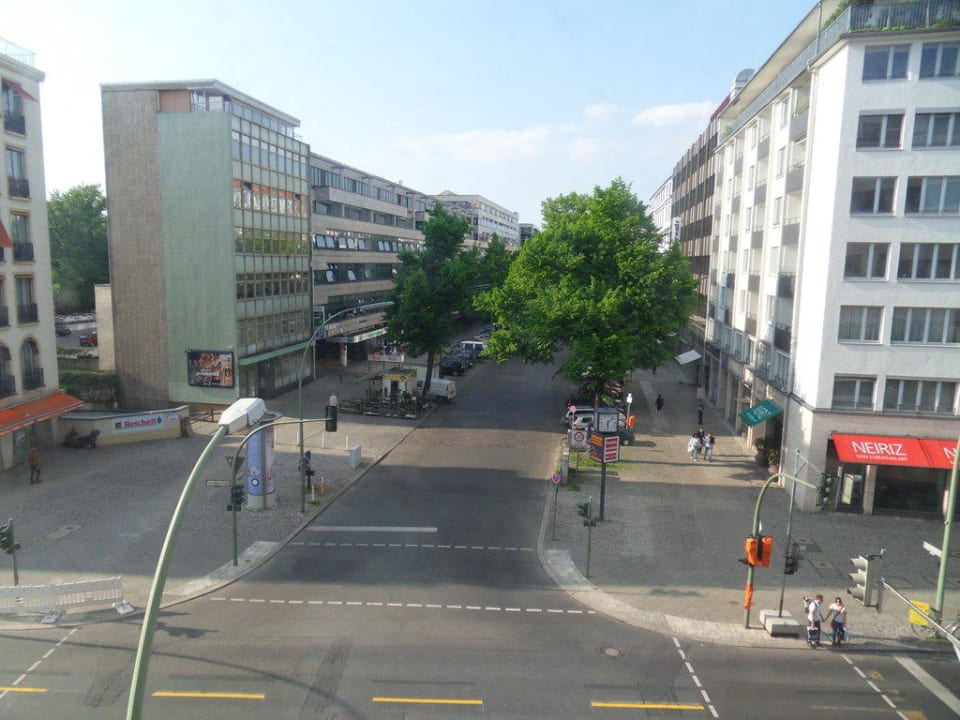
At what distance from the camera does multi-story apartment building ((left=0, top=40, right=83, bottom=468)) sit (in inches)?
1224

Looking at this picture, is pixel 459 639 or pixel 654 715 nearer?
pixel 654 715

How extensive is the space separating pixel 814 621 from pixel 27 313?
34410 millimetres

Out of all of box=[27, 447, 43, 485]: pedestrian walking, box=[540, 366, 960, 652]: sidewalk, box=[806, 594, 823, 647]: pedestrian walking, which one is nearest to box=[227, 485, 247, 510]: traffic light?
box=[540, 366, 960, 652]: sidewalk

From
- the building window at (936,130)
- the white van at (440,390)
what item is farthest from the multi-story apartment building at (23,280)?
the building window at (936,130)

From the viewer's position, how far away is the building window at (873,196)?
26.2 meters

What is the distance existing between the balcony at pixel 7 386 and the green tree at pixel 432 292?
22.9 metres

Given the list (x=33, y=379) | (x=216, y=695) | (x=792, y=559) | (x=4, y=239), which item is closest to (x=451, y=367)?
(x=33, y=379)

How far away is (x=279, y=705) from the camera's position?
46.3 feet

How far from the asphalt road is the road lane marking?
0.05m

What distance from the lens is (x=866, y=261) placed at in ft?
87.2

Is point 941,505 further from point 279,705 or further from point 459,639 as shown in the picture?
point 279,705

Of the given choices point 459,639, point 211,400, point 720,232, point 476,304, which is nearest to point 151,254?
point 211,400

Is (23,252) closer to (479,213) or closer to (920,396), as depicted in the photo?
(920,396)

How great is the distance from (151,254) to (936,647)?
42107 mm
